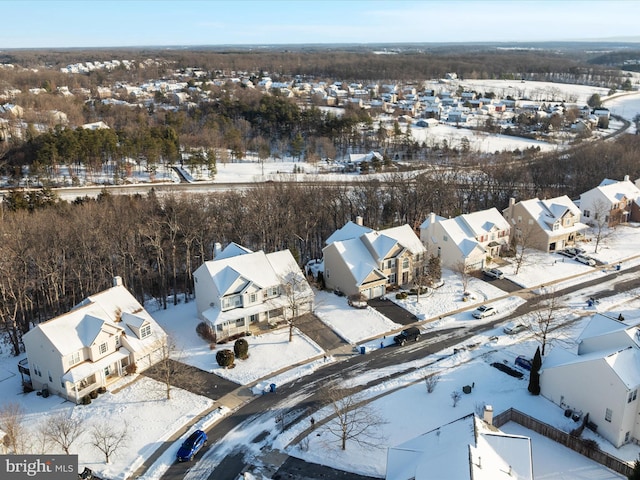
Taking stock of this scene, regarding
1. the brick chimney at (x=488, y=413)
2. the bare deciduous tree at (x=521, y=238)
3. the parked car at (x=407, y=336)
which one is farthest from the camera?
the bare deciduous tree at (x=521, y=238)

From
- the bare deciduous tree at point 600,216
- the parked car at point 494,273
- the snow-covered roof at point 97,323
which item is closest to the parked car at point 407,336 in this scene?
the parked car at point 494,273

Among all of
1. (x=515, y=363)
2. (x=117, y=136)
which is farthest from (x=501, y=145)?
(x=515, y=363)

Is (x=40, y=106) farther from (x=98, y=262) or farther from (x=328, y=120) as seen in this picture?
(x=98, y=262)

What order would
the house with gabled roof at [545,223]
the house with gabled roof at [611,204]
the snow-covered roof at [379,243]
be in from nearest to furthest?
the snow-covered roof at [379,243], the house with gabled roof at [545,223], the house with gabled roof at [611,204]

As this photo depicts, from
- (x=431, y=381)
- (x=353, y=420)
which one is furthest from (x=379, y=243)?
(x=353, y=420)

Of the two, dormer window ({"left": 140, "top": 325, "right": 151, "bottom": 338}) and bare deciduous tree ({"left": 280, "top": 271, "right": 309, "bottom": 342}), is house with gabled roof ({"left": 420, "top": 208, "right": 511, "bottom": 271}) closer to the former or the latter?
bare deciduous tree ({"left": 280, "top": 271, "right": 309, "bottom": 342})

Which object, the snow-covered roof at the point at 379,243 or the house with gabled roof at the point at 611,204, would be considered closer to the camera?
the snow-covered roof at the point at 379,243
